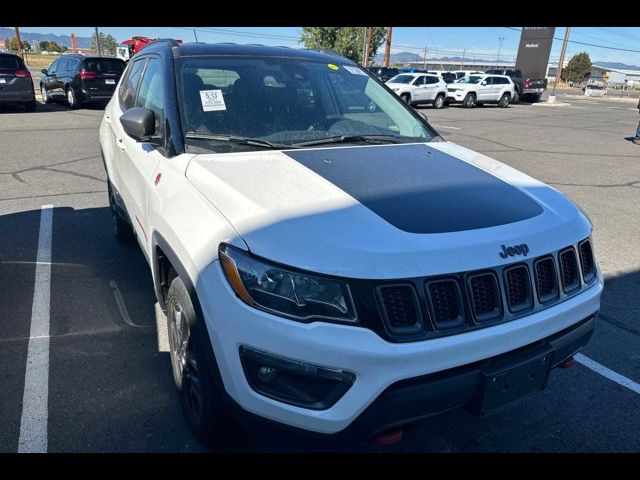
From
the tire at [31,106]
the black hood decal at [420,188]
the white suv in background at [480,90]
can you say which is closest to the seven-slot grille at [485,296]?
the black hood decal at [420,188]

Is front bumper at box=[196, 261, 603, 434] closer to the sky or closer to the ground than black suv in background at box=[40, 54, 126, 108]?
closer to the sky

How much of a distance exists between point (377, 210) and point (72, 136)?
11.0 meters

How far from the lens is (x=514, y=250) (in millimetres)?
1994

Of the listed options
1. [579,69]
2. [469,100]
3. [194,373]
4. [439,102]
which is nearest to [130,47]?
[439,102]

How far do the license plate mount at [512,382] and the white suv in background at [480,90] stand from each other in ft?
81.7

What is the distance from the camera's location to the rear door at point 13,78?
1437 cm

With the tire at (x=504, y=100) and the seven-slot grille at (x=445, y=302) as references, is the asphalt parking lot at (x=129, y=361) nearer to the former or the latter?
the seven-slot grille at (x=445, y=302)

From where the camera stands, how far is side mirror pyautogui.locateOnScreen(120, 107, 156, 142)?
2801mm

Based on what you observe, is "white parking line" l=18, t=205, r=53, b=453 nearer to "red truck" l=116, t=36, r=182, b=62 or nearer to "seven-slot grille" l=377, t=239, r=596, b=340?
"seven-slot grille" l=377, t=239, r=596, b=340

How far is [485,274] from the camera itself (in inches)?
75.5

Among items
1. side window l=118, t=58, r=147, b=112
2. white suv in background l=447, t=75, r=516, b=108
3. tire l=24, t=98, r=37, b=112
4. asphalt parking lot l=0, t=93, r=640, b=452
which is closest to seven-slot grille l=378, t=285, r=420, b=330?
asphalt parking lot l=0, t=93, r=640, b=452

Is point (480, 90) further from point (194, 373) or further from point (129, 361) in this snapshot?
point (194, 373)

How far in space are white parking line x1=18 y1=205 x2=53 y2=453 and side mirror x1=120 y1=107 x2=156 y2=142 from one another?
58.4 inches
